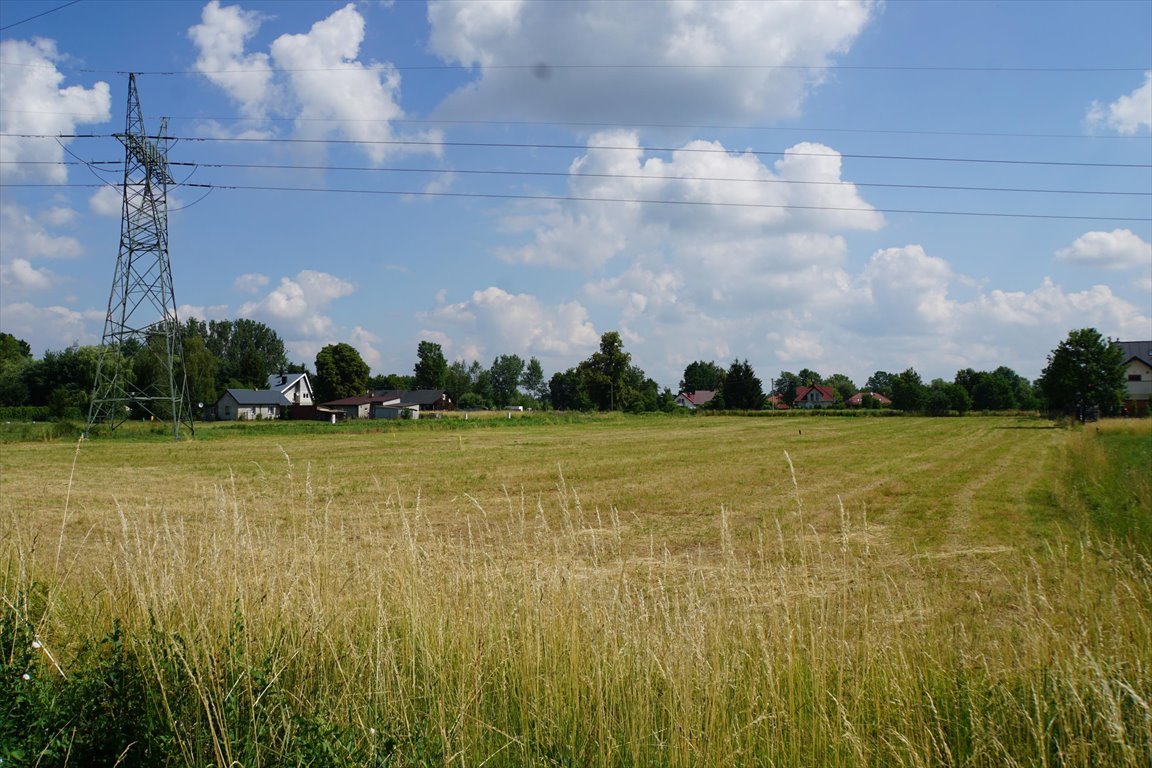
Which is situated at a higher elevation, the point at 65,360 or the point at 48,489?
the point at 65,360

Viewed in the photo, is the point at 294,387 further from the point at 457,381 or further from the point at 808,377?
the point at 808,377

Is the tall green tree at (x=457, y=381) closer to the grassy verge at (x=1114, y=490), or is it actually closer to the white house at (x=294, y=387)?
the white house at (x=294, y=387)

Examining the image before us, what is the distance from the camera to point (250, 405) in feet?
334

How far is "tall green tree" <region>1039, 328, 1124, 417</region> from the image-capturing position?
6538 cm

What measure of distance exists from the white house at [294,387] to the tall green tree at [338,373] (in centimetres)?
226

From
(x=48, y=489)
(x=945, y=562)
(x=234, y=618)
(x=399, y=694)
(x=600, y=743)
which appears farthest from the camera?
(x=48, y=489)

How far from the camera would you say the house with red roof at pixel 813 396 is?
158125 millimetres

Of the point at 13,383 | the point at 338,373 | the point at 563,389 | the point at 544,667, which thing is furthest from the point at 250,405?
the point at 544,667

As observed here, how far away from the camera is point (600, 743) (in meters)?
3.76

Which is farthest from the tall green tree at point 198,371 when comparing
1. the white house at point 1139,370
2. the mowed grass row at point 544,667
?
the white house at point 1139,370

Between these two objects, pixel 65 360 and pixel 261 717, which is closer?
pixel 261 717

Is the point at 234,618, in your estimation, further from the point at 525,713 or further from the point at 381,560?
the point at 525,713

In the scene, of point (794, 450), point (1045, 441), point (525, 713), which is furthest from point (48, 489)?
point (1045, 441)

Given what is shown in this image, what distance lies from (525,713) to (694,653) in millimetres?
1062
